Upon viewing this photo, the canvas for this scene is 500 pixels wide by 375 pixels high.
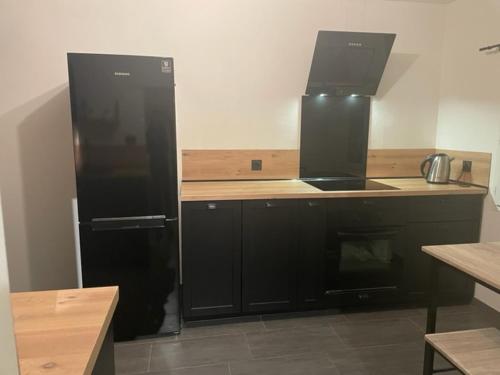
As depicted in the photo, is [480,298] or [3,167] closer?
[3,167]

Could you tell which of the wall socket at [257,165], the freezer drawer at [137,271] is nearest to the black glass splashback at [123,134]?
the freezer drawer at [137,271]

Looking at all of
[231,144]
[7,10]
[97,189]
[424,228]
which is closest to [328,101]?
[231,144]

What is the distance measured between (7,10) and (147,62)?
1.24 metres

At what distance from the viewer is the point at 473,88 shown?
290 centimetres

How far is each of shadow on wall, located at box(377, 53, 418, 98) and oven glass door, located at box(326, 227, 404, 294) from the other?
1.24 m

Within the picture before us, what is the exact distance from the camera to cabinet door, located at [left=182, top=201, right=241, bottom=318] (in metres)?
2.46

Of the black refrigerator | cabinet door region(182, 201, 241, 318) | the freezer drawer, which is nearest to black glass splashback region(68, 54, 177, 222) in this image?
the black refrigerator

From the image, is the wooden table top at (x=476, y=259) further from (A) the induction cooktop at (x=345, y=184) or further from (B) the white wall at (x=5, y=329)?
(B) the white wall at (x=5, y=329)

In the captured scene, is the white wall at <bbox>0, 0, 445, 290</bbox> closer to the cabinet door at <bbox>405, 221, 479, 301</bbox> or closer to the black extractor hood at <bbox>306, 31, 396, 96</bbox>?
the black extractor hood at <bbox>306, 31, 396, 96</bbox>

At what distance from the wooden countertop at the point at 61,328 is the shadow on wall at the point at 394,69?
9.28 ft

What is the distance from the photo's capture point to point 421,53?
321 centimetres

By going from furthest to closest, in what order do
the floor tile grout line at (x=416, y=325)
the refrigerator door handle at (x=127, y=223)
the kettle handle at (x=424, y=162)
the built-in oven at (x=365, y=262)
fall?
the kettle handle at (x=424, y=162)
the built-in oven at (x=365, y=262)
the floor tile grout line at (x=416, y=325)
the refrigerator door handle at (x=127, y=223)

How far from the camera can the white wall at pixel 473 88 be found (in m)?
2.71

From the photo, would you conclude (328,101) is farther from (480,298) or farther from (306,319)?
(480,298)
